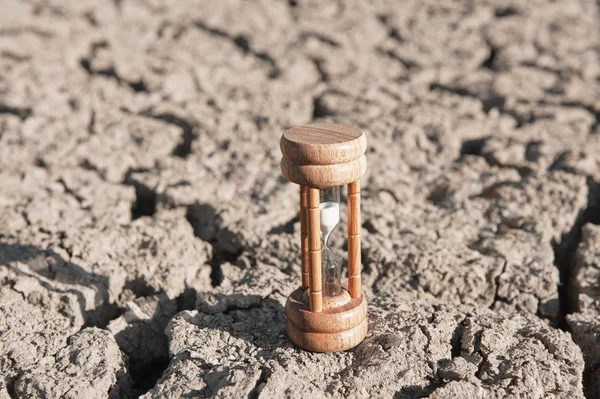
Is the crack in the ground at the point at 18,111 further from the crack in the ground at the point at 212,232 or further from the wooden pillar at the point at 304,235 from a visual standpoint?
the wooden pillar at the point at 304,235

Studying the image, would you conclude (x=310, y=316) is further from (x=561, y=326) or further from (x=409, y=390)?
(x=561, y=326)

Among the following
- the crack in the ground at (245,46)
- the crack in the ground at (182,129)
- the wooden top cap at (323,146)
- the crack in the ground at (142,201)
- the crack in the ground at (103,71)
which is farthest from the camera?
the crack in the ground at (245,46)

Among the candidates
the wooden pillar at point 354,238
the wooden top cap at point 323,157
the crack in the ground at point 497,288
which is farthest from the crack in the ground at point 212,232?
the crack in the ground at point 497,288

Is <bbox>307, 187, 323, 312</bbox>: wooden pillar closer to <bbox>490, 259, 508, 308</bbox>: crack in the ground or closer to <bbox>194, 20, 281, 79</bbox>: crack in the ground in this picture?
<bbox>490, 259, 508, 308</bbox>: crack in the ground

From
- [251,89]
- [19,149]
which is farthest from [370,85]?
[19,149]

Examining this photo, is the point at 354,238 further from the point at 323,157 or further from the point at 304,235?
the point at 323,157

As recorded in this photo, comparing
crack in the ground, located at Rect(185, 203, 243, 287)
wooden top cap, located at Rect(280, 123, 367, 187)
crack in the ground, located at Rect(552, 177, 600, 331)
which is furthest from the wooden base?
crack in the ground, located at Rect(552, 177, 600, 331)

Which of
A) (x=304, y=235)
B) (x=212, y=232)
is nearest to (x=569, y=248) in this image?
(x=304, y=235)
